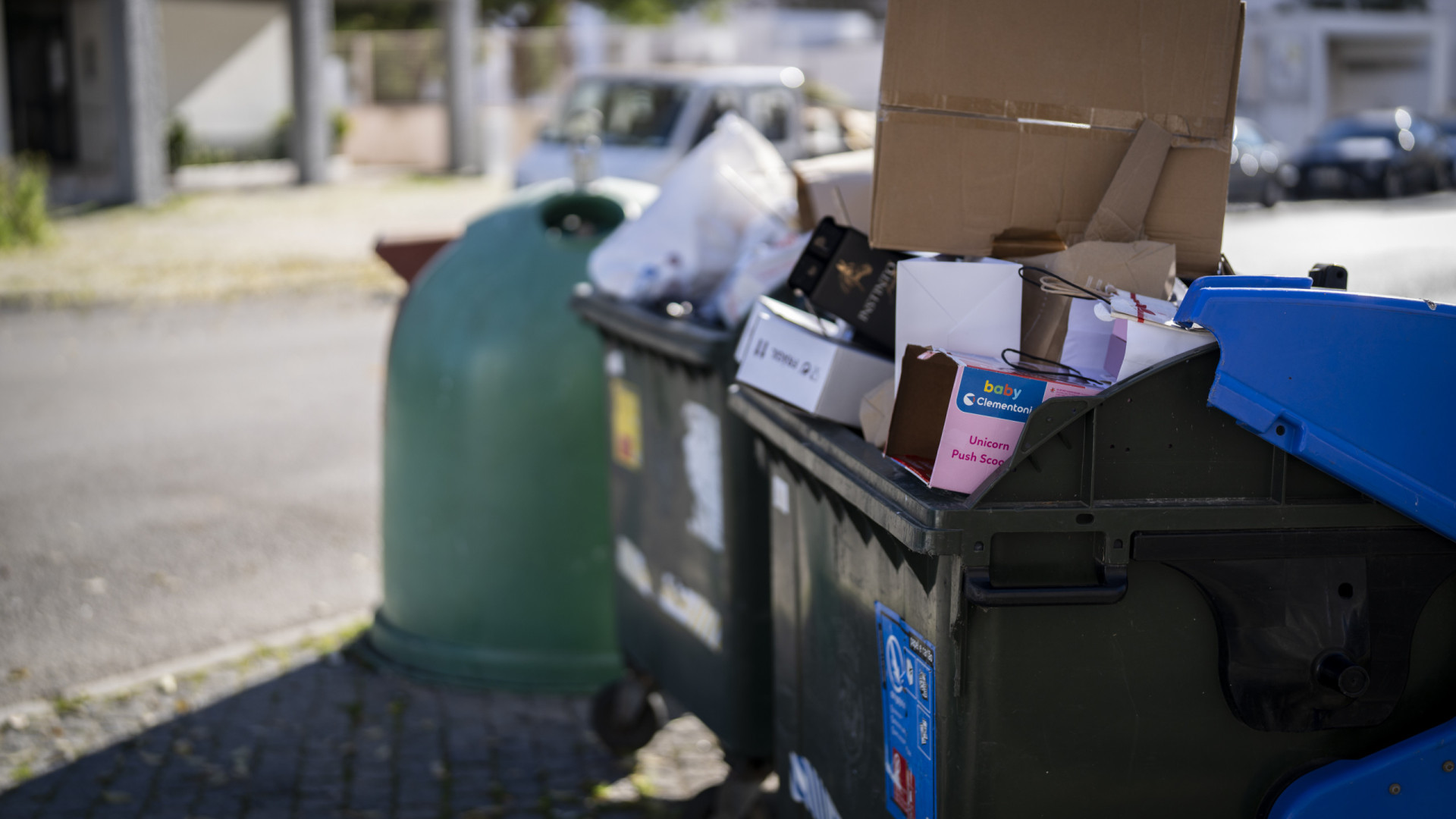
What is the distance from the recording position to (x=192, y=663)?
4.47 meters

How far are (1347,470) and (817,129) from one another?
12812 mm

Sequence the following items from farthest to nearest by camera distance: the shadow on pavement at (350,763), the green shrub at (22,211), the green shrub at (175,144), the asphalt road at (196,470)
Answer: the green shrub at (175,144) → the green shrub at (22,211) → the asphalt road at (196,470) → the shadow on pavement at (350,763)

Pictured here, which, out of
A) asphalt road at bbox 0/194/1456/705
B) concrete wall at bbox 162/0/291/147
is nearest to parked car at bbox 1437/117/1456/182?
asphalt road at bbox 0/194/1456/705

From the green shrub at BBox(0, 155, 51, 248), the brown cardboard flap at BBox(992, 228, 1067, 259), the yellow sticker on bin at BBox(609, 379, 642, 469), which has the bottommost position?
the green shrub at BBox(0, 155, 51, 248)

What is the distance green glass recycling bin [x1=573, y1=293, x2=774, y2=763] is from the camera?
3.11 metres

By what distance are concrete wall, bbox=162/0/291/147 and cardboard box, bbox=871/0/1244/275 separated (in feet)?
76.5

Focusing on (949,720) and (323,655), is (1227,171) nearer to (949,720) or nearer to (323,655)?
(949,720)

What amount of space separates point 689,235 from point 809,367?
111cm

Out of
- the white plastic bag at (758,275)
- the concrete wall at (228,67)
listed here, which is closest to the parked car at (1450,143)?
the concrete wall at (228,67)

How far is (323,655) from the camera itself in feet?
15.0

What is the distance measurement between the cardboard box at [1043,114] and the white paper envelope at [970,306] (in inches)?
7.3

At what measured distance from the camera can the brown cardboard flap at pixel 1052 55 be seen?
7.83 ft

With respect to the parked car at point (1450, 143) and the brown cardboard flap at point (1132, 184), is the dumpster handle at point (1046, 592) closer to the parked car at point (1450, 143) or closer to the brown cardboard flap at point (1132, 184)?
the brown cardboard flap at point (1132, 184)

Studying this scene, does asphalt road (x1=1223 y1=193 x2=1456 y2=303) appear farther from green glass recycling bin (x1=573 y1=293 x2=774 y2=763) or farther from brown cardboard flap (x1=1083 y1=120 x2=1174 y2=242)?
green glass recycling bin (x1=573 y1=293 x2=774 y2=763)
